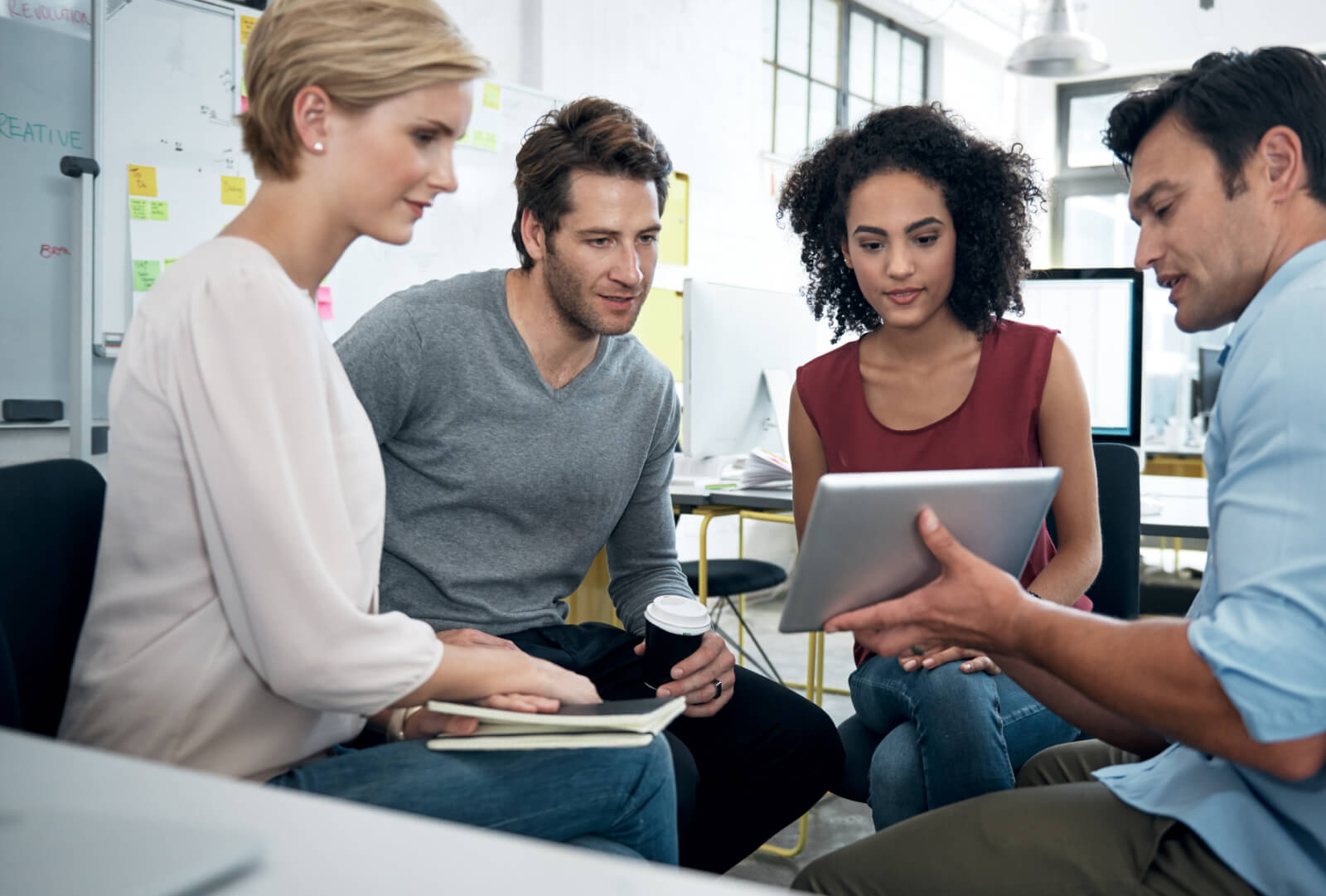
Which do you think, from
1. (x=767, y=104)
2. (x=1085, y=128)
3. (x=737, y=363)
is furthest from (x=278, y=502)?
(x=1085, y=128)

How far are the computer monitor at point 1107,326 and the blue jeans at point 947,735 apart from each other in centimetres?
131

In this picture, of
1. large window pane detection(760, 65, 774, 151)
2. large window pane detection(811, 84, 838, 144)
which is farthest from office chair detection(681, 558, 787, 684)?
large window pane detection(811, 84, 838, 144)

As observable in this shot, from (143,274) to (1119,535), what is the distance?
7.58 ft

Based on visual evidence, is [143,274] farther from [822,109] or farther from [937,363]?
[822,109]

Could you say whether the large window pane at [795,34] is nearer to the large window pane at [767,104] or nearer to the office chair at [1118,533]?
the large window pane at [767,104]

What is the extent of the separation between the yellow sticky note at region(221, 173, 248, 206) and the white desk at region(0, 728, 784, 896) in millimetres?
2648

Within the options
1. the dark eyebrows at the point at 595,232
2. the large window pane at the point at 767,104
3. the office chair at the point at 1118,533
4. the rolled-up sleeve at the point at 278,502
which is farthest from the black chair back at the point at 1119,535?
the large window pane at the point at 767,104

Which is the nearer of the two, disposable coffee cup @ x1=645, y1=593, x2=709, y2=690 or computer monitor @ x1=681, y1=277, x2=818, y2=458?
disposable coffee cup @ x1=645, y1=593, x2=709, y2=690

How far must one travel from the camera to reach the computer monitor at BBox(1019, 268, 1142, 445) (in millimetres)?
2586

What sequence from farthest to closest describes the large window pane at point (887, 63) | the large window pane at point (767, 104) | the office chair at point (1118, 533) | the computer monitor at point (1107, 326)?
the large window pane at point (887, 63)
the large window pane at point (767, 104)
the computer monitor at point (1107, 326)
the office chair at point (1118, 533)

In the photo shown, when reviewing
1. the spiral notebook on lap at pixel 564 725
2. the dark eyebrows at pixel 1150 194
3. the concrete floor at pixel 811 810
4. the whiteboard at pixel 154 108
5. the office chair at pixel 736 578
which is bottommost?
the concrete floor at pixel 811 810

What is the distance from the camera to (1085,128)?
746 cm

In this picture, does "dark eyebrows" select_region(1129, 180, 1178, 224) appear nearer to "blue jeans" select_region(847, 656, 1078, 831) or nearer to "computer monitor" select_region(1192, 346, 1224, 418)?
"blue jeans" select_region(847, 656, 1078, 831)

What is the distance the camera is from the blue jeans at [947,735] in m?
1.36
